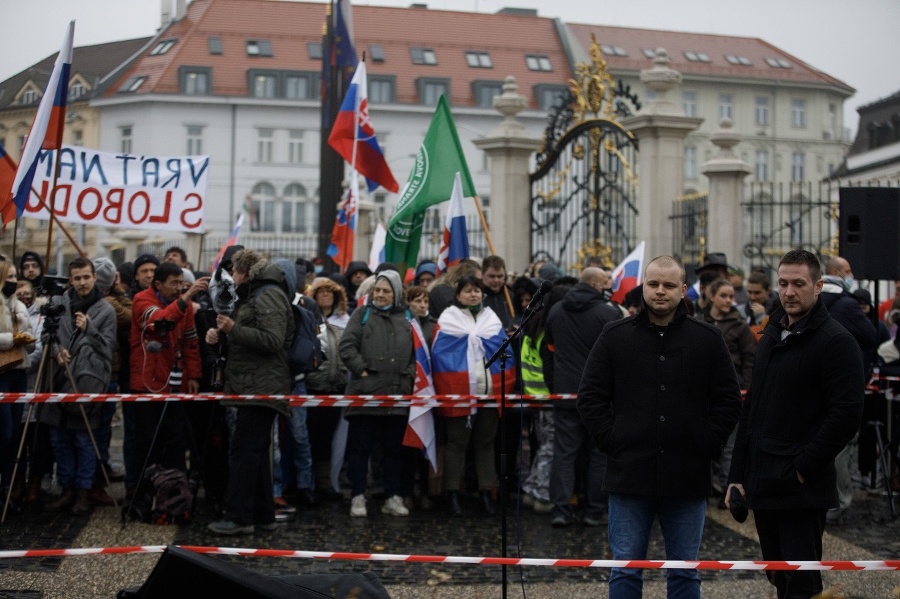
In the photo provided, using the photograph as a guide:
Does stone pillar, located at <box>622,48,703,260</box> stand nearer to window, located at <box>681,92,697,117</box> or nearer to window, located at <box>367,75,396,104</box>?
window, located at <box>367,75,396,104</box>

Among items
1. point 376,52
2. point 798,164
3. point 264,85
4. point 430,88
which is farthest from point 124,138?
point 798,164

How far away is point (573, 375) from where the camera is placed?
9.22 metres

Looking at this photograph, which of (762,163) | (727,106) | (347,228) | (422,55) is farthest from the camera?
(727,106)

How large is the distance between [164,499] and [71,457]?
3.01 feet

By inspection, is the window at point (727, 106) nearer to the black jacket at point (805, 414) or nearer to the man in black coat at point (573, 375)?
the man in black coat at point (573, 375)

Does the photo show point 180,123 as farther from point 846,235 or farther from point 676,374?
point 676,374

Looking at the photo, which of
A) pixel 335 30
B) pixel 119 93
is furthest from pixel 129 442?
pixel 119 93

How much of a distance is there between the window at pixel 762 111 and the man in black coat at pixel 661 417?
61.8m

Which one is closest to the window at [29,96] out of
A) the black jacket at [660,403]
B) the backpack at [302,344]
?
the backpack at [302,344]

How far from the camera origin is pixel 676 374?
5.49m

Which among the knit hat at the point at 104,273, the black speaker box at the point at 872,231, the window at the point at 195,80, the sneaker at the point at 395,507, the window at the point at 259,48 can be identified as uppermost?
the window at the point at 259,48

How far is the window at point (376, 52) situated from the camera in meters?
60.4

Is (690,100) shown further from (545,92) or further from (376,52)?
(376,52)

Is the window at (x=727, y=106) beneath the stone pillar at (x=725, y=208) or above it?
above
